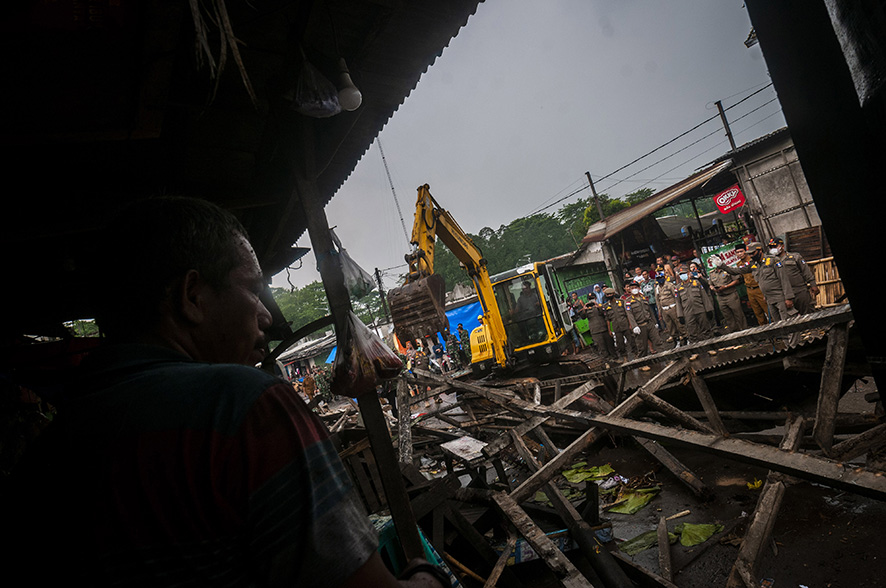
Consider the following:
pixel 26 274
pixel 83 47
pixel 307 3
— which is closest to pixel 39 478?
pixel 83 47

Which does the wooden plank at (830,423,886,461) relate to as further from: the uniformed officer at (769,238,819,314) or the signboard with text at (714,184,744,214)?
the signboard with text at (714,184,744,214)

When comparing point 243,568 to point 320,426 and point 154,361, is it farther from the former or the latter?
point 154,361

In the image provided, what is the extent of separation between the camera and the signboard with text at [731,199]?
16.7m

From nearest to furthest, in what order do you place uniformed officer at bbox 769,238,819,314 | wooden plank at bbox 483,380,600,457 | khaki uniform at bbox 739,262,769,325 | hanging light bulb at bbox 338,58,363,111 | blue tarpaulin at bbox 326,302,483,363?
1. hanging light bulb at bbox 338,58,363,111
2. wooden plank at bbox 483,380,600,457
3. uniformed officer at bbox 769,238,819,314
4. khaki uniform at bbox 739,262,769,325
5. blue tarpaulin at bbox 326,302,483,363

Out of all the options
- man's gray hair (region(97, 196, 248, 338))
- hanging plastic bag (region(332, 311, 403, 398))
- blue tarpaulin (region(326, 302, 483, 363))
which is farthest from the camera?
blue tarpaulin (region(326, 302, 483, 363))

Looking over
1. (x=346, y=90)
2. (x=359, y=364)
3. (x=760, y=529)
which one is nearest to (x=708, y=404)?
(x=760, y=529)

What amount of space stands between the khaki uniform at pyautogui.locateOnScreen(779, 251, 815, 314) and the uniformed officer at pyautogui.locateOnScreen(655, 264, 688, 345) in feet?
10.3

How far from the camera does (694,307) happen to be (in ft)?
44.1

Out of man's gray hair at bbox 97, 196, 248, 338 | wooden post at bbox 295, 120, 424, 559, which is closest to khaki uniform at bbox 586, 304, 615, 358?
wooden post at bbox 295, 120, 424, 559

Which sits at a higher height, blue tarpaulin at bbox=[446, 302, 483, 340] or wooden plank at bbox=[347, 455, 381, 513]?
blue tarpaulin at bbox=[446, 302, 483, 340]

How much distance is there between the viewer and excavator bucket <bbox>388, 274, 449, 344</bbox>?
279 inches

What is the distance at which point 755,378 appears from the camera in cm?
565

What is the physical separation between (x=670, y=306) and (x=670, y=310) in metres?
0.15

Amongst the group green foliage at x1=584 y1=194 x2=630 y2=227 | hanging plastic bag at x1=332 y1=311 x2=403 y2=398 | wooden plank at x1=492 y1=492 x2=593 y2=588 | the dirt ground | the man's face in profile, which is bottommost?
the dirt ground
